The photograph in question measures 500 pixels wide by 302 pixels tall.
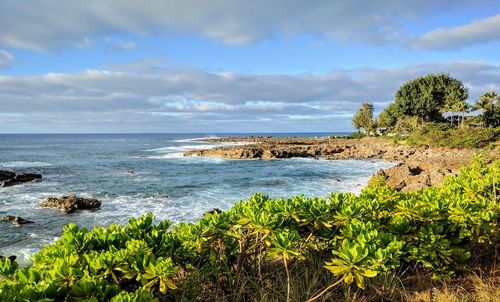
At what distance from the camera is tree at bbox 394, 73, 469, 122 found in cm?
6575

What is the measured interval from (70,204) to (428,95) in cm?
6866

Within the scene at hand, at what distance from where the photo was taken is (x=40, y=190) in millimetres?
22250

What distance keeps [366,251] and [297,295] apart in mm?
1232

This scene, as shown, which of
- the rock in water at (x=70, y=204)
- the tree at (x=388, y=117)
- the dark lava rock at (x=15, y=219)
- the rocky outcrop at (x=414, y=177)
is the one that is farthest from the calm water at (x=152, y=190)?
the tree at (x=388, y=117)

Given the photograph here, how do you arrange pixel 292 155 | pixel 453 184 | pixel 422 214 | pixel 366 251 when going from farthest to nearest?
pixel 292 155 < pixel 453 184 < pixel 422 214 < pixel 366 251

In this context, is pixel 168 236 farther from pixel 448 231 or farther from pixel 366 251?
pixel 448 231

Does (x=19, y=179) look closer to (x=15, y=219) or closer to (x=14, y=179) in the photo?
(x=14, y=179)

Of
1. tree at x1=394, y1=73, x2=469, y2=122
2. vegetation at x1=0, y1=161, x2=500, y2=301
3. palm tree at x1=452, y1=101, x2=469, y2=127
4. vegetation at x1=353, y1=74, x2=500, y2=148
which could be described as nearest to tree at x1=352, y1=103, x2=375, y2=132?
vegetation at x1=353, y1=74, x2=500, y2=148

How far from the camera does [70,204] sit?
53.2 feet

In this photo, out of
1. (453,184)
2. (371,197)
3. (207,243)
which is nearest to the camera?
(207,243)

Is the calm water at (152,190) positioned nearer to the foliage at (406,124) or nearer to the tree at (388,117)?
the foliage at (406,124)

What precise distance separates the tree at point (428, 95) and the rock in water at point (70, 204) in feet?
218

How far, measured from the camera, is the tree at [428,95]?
65750 mm

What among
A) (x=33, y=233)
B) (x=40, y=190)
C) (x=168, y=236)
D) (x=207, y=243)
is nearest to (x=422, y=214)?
(x=207, y=243)
